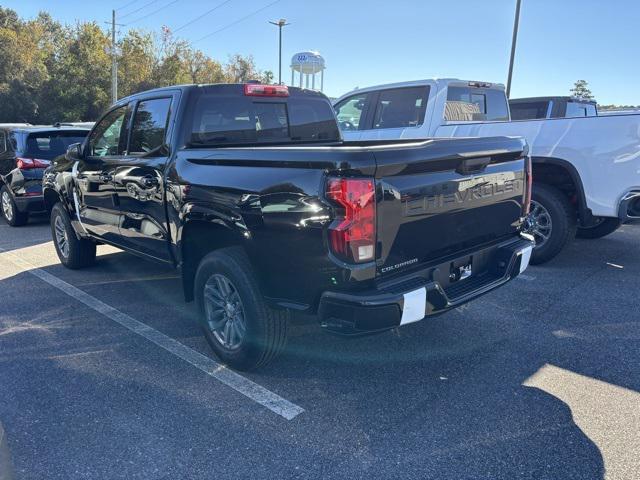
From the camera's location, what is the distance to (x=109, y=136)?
4.75m

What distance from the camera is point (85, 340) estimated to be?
3920mm

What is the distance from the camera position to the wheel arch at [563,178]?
16.9ft

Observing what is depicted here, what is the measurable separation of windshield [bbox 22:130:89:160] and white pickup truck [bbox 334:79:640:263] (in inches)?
195

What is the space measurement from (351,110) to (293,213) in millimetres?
5498

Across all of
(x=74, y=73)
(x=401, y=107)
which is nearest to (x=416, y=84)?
(x=401, y=107)

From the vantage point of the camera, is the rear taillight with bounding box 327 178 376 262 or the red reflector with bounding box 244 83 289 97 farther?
the red reflector with bounding box 244 83 289 97

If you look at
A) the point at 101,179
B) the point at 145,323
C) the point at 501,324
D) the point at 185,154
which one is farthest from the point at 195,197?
the point at 501,324

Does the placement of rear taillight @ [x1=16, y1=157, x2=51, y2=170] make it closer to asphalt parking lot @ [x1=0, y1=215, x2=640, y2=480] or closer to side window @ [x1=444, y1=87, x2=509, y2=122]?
asphalt parking lot @ [x1=0, y1=215, x2=640, y2=480]

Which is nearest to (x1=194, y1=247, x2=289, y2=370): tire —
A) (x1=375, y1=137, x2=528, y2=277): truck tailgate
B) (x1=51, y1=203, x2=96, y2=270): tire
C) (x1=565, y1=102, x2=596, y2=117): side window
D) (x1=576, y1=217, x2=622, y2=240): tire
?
(x1=375, y1=137, x2=528, y2=277): truck tailgate

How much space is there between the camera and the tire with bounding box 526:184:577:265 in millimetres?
5406

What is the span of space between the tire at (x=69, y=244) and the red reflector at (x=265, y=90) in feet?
8.83

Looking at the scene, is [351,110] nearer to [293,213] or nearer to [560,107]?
[560,107]

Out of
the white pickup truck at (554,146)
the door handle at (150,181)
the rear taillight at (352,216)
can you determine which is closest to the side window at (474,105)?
the white pickup truck at (554,146)

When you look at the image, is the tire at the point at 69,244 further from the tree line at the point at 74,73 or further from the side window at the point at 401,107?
the tree line at the point at 74,73
